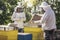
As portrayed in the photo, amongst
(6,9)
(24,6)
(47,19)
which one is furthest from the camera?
(6,9)

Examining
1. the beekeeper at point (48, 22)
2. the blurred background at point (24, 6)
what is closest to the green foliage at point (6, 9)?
the blurred background at point (24, 6)

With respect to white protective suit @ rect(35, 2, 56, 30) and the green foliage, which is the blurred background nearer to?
the green foliage

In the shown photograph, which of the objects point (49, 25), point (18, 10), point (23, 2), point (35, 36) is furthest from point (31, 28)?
point (23, 2)

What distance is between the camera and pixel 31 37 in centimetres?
434

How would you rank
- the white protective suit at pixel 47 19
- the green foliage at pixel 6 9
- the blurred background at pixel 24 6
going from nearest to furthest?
the white protective suit at pixel 47 19, the blurred background at pixel 24 6, the green foliage at pixel 6 9

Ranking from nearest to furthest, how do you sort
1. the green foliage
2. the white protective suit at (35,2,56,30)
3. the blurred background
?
the white protective suit at (35,2,56,30) < the blurred background < the green foliage

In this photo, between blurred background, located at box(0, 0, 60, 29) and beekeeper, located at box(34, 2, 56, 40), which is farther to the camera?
blurred background, located at box(0, 0, 60, 29)

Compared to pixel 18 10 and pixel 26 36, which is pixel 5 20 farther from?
pixel 26 36

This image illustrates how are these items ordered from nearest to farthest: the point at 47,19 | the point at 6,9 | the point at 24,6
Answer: the point at 47,19
the point at 24,6
the point at 6,9

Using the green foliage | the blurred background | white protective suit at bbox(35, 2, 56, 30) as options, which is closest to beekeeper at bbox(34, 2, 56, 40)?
white protective suit at bbox(35, 2, 56, 30)

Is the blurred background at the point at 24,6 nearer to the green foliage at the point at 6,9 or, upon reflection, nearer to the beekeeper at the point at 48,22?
the green foliage at the point at 6,9

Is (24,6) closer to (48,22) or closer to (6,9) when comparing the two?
(6,9)

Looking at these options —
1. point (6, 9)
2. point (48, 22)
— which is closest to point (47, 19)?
point (48, 22)

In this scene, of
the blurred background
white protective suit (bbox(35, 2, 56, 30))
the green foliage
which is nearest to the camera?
white protective suit (bbox(35, 2, 56, 30))
